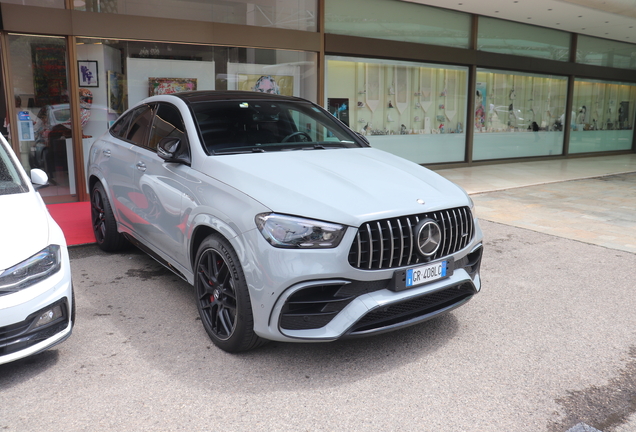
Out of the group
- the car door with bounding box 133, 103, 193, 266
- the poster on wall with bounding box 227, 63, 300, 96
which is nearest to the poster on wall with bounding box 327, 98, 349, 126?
the poster on wall with bounding box 227, 63, 300, 96

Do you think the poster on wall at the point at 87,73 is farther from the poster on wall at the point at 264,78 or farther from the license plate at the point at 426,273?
the license plate at the point at 426,273

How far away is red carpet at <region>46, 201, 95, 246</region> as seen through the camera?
20.7 ft

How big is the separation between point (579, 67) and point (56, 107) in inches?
569

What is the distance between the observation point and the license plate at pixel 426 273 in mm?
3133

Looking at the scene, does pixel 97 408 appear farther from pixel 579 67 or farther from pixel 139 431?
pixel 579 67

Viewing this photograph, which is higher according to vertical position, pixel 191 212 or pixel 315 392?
pixel 191 212

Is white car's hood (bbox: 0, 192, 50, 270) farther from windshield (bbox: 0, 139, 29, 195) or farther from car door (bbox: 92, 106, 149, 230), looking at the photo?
car door (bbox: 92, 106, 149, 230)

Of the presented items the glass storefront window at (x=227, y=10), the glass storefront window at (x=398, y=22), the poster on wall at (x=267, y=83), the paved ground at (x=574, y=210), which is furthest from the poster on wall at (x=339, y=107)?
the paved ground at (x=574, y=210)

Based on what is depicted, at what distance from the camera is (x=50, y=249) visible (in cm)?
312

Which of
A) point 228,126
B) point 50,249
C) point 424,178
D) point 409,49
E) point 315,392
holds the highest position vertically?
point 409,49

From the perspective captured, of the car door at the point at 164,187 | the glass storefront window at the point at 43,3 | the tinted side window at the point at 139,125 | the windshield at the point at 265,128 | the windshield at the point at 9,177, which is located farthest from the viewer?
the glass storefront window at the point at 43,3

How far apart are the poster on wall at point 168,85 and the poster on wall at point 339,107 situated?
3.04m

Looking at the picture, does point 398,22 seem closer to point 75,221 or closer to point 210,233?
point 75,221

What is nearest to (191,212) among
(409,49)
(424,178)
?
(424,178)
